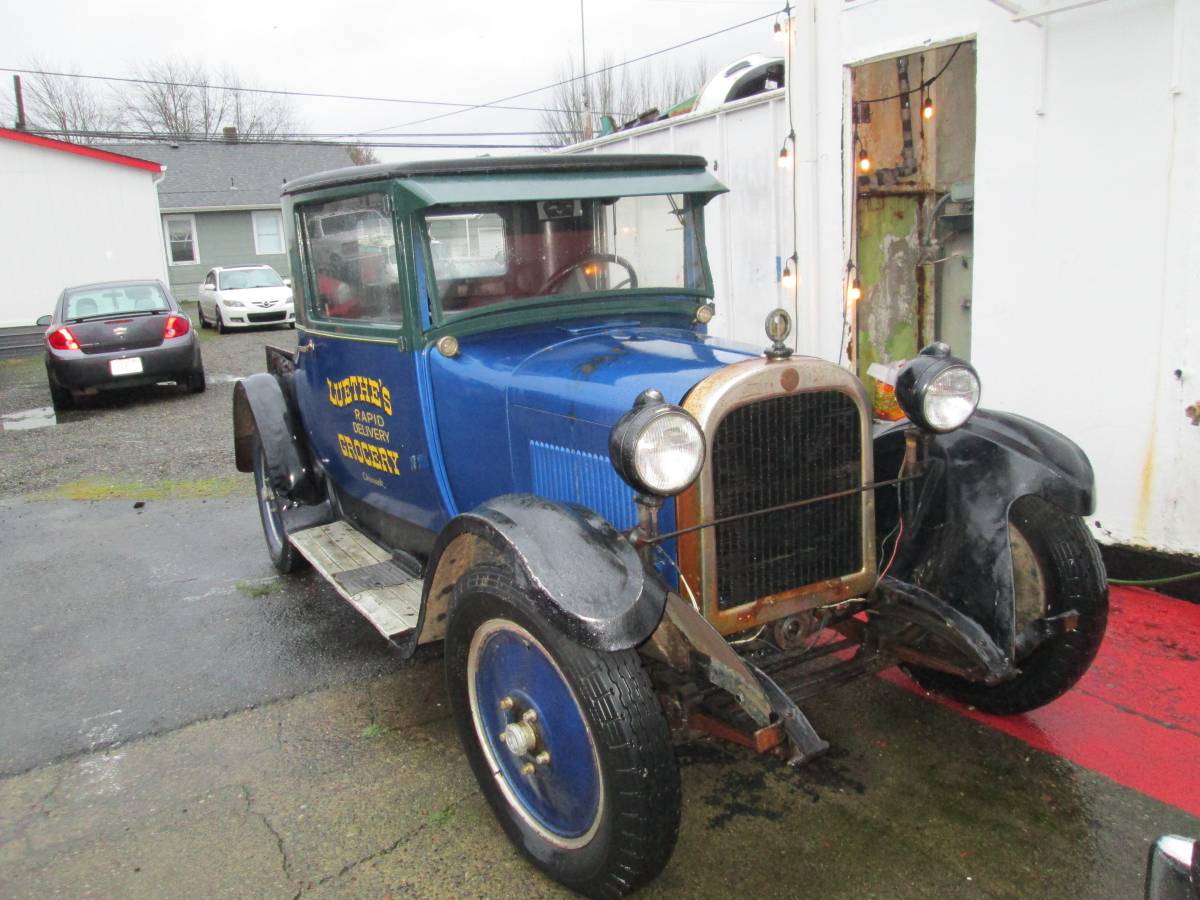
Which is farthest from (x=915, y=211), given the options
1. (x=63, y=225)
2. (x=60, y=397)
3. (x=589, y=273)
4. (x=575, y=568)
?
(x=63, y=225)

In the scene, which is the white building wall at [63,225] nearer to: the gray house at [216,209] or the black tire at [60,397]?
the gray house at [216,209]

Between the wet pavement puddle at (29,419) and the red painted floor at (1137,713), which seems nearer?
the red painted floor at (1137,713)

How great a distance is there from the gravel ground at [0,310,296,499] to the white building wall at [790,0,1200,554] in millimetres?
5535

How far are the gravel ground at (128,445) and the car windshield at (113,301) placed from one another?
3.67 ft

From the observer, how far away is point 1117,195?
4152 millimetres

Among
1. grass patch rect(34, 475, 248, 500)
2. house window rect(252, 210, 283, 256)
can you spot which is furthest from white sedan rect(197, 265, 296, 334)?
grass patch rect(34, 475, 248, 500)

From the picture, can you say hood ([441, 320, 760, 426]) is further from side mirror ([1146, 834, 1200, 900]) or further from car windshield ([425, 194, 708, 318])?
side mirror ([1146, 834, 1200, 900])

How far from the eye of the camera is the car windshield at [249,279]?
62.9 ft

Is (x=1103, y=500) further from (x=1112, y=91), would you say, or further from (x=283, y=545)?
(x=283, y=545)

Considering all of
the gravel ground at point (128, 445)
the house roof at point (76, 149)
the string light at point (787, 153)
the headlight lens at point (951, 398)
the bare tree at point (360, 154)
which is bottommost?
the gravel ground at point (128, 445)

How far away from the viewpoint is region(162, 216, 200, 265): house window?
94.3 feet

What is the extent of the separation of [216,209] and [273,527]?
87.1 feet

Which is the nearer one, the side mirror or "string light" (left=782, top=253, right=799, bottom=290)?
the side mirror

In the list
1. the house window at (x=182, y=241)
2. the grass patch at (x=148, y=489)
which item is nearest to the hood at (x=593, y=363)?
the grass patch at (x=148, y=489)
